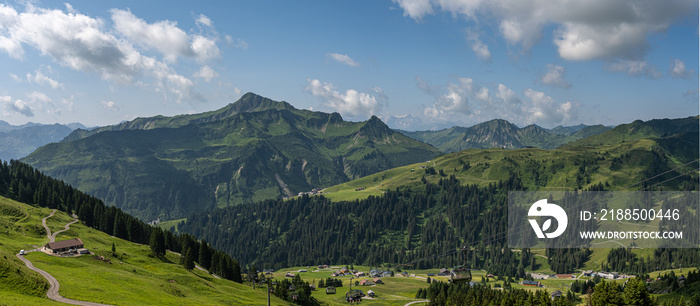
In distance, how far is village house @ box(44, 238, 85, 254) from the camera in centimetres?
A: 11381

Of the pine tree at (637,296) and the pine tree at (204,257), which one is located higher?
→ the pine tree at (637,296)

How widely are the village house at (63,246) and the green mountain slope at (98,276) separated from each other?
3.20m

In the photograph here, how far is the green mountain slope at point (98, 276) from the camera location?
7525cm

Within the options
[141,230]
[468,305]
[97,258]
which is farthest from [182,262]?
[468,305]

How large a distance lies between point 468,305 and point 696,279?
10682 cm

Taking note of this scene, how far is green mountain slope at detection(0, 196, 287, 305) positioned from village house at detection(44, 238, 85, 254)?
320 cm

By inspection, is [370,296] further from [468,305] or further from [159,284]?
[159,284]

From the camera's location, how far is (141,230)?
19012cm

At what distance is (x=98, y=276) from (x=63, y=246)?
96.5 feet

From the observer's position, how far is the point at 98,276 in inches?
3789

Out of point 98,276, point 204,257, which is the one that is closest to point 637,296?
point 98,276

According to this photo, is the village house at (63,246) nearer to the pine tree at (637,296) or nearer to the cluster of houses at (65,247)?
the cluster of houses at (65,247)

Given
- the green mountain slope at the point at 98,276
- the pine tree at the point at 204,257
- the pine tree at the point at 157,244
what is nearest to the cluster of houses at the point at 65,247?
the green mountain slope at the point at 98,276

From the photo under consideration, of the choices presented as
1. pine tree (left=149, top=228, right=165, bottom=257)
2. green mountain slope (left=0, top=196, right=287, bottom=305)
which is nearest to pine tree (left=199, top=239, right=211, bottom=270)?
green mountain slope (left=0, top=196, right=287, bottom=305)
